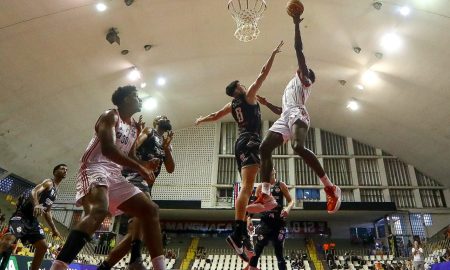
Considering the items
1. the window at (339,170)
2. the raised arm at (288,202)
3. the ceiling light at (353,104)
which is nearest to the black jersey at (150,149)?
the raised arm at (288,202)

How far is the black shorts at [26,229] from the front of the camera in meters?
5.83

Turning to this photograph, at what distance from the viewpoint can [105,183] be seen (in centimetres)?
315

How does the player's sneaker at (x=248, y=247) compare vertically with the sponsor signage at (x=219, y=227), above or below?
below

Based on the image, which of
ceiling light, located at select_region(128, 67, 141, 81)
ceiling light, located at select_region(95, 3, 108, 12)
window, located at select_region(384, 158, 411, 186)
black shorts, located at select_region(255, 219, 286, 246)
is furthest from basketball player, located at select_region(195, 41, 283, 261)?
window, located at select_region(384, 158, 411, 186)

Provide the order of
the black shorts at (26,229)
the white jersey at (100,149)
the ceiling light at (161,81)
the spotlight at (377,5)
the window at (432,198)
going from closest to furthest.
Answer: the white jersey at (100,149) < the black shorts at (26,229) < the spotlight at (377,5) < the ceiling light at (161,81) < the window at (432,198)

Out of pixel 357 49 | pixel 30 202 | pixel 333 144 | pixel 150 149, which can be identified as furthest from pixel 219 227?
pixel 150 149

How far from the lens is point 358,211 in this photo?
20.3 meters

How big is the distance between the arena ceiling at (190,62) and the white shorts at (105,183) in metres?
9.60

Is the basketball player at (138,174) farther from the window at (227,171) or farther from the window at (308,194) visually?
the window at (308,194)

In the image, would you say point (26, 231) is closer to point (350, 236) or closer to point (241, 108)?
point (241, 108)

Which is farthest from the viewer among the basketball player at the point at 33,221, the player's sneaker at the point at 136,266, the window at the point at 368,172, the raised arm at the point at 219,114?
the window at the point at 368,172

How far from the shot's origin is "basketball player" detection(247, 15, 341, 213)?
431 centimetres

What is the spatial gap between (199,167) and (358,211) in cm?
1011

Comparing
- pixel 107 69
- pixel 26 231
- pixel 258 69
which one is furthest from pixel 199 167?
pixel 26 231
